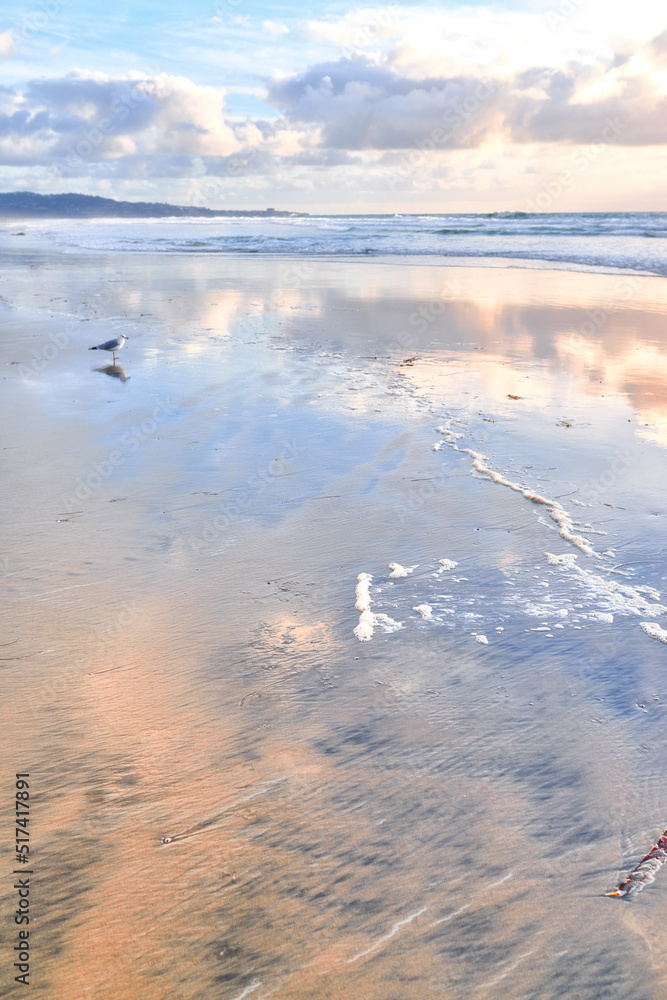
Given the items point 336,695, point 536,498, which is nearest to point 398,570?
point 336,695

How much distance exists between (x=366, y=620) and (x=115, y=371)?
5571 mm

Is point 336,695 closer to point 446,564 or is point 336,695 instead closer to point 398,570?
point 398,570

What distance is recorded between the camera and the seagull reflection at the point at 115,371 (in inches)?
284

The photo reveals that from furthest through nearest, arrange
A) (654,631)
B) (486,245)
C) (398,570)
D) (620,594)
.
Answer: (486,245) < (398,570) < (620,594) < (654,631)

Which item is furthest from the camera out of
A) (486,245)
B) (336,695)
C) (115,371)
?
(486,245)

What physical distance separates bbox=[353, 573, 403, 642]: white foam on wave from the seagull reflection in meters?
4.88

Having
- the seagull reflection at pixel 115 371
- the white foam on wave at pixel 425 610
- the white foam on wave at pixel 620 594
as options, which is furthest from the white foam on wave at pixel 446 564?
the seagull reflection at pixel 115 371

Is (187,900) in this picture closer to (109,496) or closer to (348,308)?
(109,496)

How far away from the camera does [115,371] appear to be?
7.46 metres

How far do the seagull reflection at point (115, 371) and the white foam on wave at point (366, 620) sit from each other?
16.0 ft

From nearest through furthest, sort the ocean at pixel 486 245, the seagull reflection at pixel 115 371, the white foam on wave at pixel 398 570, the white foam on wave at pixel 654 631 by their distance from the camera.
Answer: the white foam on wave at pixel 654 631 < the white foam on wave at pixel 398 570 < the seagull reflection at pixel 115 371 < the ocean at pixel 486 245

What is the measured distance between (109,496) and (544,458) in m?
3.09

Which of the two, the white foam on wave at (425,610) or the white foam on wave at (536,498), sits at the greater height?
the white foam on wave at (536,498)

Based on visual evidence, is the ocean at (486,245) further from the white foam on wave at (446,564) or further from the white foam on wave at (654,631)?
the white foam on wave at (654,631)
